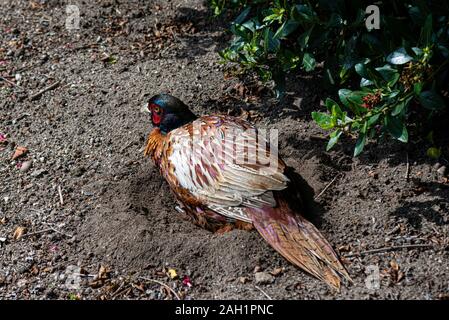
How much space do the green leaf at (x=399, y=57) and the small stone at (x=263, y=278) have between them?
1.51 m

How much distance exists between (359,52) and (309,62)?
374 millimetres

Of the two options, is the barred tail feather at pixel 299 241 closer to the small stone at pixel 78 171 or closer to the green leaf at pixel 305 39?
the green leaf at pixel 305 39

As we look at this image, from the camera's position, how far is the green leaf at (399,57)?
13.2ft

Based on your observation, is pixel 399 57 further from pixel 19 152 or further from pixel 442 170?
pixel 19 152

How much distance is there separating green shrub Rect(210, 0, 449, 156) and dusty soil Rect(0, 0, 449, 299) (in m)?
0.41

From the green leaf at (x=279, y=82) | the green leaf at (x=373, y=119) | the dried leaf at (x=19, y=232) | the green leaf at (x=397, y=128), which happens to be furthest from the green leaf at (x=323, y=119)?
the dried leaf at (x=19, y=232)

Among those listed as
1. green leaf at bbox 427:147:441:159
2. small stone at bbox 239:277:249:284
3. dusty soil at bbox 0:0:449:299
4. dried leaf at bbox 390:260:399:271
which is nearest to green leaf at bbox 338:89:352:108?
dusty soil at bbox 0:0:449:299

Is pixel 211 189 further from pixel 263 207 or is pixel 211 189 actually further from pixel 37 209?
pixel 37 209

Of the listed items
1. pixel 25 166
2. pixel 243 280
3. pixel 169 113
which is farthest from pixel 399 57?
pixel 25 166

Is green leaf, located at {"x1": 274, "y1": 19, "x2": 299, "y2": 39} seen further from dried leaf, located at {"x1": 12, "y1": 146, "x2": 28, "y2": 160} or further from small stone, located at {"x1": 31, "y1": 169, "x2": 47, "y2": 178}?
dried leaf, located at {"x1": 12, "y1": 146, "x2": 28, "y2": 160}

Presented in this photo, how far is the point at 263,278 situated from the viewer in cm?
402

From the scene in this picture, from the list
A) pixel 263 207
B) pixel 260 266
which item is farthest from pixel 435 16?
pixel 260 266

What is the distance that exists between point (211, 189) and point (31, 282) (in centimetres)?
131

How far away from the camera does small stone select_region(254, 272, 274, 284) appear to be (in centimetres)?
400
